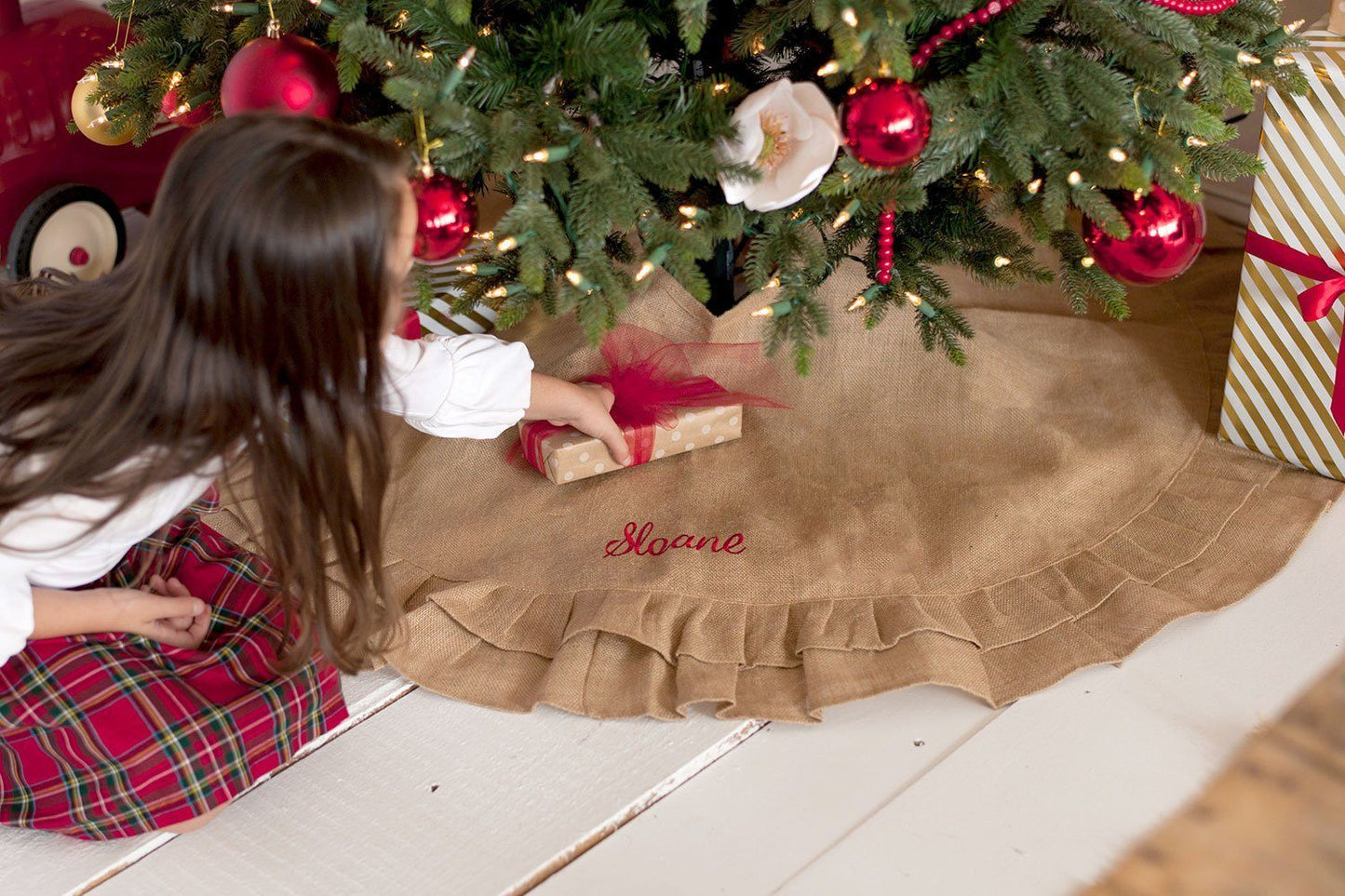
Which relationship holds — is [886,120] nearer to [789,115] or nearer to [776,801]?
[789,115]

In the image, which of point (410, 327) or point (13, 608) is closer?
point (13, 608)

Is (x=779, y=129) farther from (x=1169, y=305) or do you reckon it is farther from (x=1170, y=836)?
(x=1169, y=305)

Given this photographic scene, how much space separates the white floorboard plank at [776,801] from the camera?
0.98 meters

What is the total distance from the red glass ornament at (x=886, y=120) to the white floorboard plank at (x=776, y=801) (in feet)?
1.66

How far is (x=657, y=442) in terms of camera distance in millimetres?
1392

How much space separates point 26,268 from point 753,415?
3.65 feet

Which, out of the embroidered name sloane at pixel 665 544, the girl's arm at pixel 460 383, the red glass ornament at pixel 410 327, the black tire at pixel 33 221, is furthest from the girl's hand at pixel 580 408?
the black tire at pixel 33 221

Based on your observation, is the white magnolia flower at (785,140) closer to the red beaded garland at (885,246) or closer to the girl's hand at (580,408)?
the red beaded garland at (885,246)

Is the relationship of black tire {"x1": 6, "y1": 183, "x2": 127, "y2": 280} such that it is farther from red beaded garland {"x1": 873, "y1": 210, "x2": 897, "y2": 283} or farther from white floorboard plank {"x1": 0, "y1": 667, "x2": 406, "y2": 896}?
red beaded garland {"x1": 873, "y1": 210, "x2": 897, "y2": 283}

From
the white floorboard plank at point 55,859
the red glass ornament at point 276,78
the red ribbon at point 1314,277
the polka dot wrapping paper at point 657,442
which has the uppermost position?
the red glass ornament at point 276,78

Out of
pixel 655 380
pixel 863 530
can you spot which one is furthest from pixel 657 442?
pixel 863 530

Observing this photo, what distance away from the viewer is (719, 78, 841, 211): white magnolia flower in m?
1.10

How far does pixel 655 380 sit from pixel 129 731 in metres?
0.69

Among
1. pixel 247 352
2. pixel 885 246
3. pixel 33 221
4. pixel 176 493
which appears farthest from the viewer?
pixel 33 221
